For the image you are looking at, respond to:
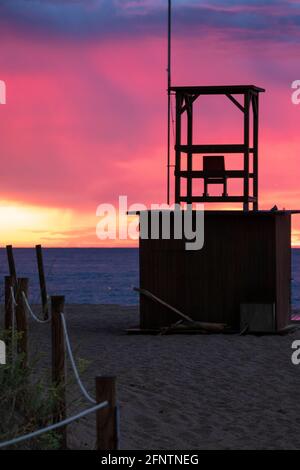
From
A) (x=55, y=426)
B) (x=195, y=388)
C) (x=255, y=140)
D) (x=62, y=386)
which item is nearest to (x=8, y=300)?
(x=195, y=388)

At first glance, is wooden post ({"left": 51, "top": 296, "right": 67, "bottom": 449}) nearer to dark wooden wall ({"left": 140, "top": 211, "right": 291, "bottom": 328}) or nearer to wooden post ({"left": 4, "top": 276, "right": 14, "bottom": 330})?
wooden post ({"left": 4, "top": 276, "right": 14, "bottom": 330})

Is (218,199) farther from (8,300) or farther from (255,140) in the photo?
(8,300)

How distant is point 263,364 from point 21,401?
835 cm

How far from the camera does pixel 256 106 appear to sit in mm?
25172

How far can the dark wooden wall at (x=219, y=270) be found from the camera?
24.6m

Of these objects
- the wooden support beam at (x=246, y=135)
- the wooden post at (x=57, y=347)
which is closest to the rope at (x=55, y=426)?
the wooden post at (x=57, y=347)

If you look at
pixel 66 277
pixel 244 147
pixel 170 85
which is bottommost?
pixel 66 277

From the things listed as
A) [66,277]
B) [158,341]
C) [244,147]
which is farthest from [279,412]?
[66,277]

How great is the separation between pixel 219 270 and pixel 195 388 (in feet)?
26.2

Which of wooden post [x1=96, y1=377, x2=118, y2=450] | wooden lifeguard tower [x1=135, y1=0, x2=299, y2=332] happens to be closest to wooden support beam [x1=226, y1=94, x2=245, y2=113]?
Answer: wooden lifeguard tower [x1=135, y1=0, x2=299, y2=332]

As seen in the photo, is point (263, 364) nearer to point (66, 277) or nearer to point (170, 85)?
point (170, 85)

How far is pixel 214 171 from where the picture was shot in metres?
24.2

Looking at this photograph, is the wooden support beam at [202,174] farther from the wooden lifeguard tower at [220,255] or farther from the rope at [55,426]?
the rope at [55,426]
